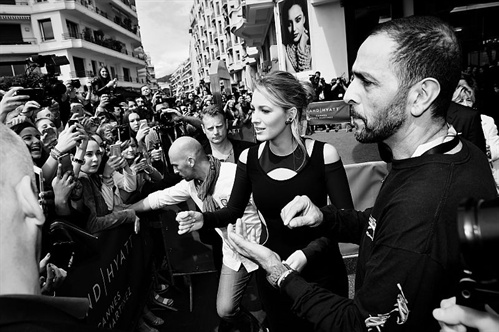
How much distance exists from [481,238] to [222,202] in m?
2.53

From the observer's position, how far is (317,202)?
238 cm

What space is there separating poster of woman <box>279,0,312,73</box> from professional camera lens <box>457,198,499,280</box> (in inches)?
643

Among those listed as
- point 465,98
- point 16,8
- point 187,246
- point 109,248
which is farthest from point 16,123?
point 16,8

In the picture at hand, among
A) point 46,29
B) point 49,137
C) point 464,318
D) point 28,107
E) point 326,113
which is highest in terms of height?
point 46,29

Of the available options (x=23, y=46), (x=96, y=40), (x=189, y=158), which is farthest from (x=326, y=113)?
(x=96, y=40)

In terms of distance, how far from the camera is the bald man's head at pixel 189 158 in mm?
3164

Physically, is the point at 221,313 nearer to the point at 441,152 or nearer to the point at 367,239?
the point at 367,239

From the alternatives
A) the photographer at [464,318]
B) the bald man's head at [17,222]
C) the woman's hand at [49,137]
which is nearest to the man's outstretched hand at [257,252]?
the photographer at [464,318]

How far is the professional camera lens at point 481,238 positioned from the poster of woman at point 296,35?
16.3 meters

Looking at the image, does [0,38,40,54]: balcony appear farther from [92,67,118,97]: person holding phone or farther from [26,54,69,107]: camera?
[26,54,69,107]: camera

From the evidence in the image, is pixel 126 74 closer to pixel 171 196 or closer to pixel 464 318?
pixel 171 196

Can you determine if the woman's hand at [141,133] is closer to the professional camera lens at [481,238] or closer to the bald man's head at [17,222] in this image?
the bald man's head at [17,222]

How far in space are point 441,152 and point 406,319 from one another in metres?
0.61

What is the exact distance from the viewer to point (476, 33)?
46.5 feet
